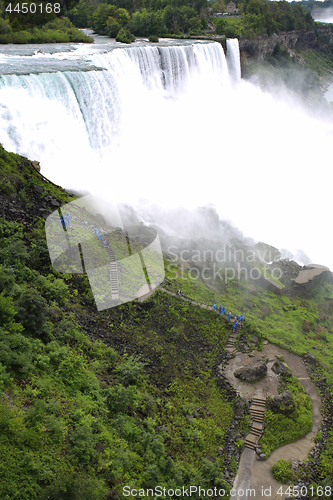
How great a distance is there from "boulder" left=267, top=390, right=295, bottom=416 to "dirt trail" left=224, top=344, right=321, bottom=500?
0.57 m

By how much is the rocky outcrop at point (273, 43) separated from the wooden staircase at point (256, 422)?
53.1 metres

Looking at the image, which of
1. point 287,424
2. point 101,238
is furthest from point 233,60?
point 287,424

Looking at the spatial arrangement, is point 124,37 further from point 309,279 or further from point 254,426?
point 254,426

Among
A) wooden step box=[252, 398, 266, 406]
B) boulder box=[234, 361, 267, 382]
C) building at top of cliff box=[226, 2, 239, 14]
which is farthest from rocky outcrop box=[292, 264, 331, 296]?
building at top of cliff box=[226, 2, 239, 14]

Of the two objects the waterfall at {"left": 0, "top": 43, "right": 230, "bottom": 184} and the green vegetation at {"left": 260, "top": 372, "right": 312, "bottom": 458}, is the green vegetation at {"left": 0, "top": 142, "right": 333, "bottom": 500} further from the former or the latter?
the waterfall at {"left": 0, "top": 43, "right": 230, "bottom": 184}

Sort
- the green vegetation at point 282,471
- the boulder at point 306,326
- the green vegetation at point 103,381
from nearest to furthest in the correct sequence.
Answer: the green vegetation at point 103,381 < the green vegetation at point 282,471 < the boulder at point 306,326

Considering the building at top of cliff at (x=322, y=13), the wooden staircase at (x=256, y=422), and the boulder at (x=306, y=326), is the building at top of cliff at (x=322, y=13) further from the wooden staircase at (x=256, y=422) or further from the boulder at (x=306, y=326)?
the wooden staircase at (x=256, y=422)

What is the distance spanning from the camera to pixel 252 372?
50.2ft

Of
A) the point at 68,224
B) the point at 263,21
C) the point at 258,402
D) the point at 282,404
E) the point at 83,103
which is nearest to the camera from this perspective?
the point at 282,404

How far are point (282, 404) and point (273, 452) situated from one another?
5.50 ft

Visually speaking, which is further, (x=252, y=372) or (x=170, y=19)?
(x=170, y=19)

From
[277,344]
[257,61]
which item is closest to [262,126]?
[257,61]

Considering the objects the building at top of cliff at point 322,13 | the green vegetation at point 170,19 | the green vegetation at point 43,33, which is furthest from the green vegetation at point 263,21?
the building at top of cliff at point 322,13

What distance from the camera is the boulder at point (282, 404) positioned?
551 inches
